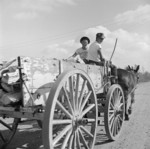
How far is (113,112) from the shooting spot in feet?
18.4

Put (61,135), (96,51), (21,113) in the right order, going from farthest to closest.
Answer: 1. (96,51)
2. (21,113)
3. (61,135)

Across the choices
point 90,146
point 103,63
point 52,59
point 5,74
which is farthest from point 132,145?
point 5,74

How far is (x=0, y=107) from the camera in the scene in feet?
12.5

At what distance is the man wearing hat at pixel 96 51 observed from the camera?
633 cm

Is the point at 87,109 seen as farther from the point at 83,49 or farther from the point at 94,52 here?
the point at 83,49

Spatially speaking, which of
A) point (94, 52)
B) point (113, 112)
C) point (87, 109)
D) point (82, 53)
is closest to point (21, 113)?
point (87, 109)

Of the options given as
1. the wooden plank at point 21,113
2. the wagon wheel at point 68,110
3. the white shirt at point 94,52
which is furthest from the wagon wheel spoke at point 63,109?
the white shirt at point 94,52

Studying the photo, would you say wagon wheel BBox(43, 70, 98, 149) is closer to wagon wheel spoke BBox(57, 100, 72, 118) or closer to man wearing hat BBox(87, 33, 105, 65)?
wagon wheel spoke BBox(57, 100, 72, 118)

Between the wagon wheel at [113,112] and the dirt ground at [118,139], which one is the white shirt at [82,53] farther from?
the dirt ground at [118,139]

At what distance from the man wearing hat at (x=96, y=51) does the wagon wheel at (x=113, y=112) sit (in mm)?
981

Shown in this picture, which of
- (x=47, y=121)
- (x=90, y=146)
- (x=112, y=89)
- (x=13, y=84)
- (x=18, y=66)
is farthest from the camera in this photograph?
(x=112, y=89)

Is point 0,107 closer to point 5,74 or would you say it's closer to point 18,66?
point 5,74

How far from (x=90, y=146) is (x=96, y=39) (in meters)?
3.17

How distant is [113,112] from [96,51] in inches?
66.3
